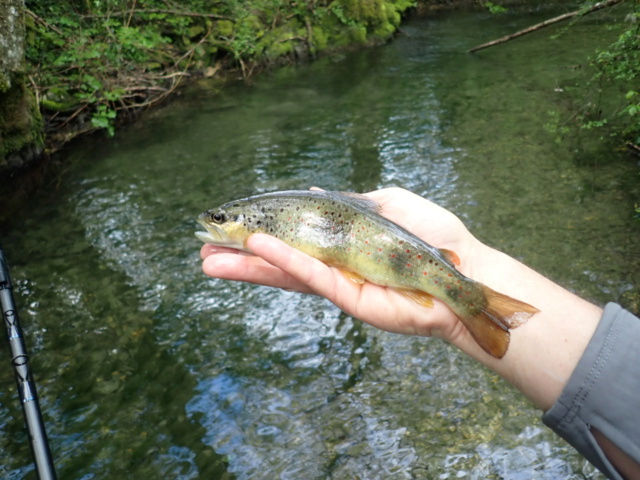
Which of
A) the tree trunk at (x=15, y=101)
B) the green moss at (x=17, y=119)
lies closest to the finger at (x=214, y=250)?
the tree trunk at (x=15, y=101)

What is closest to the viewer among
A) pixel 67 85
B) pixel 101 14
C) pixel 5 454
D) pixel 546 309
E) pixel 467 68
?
pixel 546 309

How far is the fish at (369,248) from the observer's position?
2.56m

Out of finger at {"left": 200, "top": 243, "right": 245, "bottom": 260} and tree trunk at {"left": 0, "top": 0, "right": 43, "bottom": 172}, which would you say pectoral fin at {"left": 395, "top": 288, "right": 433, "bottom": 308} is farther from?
tree trunk at {"left": 0, "top": 0, "right": 43, "bottom": 172}

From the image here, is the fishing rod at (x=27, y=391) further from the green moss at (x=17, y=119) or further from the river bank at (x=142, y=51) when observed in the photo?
the river bank at (x=142, y=51)

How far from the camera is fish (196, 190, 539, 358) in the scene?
8.40ft

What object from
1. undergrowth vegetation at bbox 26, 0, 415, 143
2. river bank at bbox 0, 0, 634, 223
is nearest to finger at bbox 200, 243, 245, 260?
river bank at bbox 0, 0, 634, 223

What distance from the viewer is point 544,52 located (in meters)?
14.8

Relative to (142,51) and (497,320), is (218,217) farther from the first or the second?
(142,51)

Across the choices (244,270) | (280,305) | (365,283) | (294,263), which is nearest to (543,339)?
(365,283)

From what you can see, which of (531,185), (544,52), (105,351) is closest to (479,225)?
(531,185)

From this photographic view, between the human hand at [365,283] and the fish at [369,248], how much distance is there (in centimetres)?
8

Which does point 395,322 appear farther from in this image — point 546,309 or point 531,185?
point 531,185

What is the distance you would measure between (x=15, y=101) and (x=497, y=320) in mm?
8931

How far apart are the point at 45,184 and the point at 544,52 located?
44.6 ft
